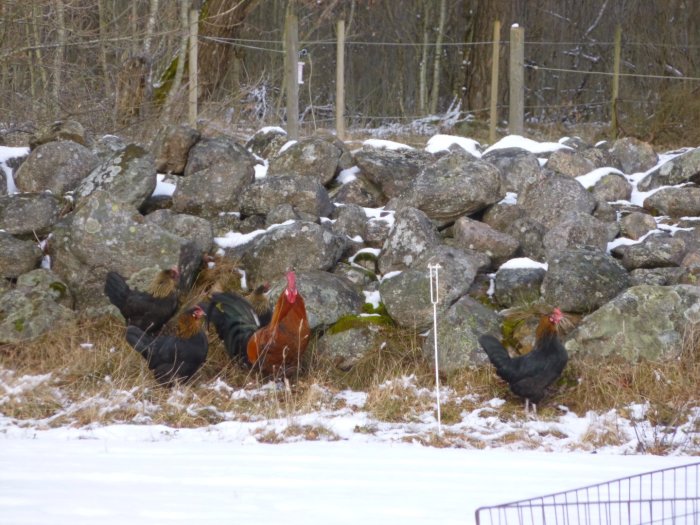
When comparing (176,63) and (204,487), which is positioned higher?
(176,63)

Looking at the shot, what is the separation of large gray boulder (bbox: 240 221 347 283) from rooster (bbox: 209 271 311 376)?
805 millimetres

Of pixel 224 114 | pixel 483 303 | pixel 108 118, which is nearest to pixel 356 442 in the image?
pixel 483 303

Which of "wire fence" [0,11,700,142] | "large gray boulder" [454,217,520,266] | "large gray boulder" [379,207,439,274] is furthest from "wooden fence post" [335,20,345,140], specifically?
"large gray boulder" [454,217,520,266]

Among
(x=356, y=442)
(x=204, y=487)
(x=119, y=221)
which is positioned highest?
(x=119, y=221)

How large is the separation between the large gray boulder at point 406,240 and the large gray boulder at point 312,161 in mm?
1509

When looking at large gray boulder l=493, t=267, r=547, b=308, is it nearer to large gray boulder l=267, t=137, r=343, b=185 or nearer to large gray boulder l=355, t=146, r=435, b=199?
large gray boulder l=355, t=146, r=435, b=199

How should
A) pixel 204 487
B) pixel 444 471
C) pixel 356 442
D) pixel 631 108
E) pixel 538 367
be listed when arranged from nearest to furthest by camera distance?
pixel 204 487 < pixel 444 471 < pixel 356 442 < pixel 538 367 < pixel 631 108

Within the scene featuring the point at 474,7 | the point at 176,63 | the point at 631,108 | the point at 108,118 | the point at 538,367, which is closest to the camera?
the point at 538,367

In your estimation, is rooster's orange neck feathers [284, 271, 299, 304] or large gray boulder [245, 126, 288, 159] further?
large gray boulder [245, 126, 288, 159]

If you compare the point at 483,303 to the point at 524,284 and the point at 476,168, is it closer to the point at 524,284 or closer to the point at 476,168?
the point at 524,284

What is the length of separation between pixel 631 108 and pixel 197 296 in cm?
1054

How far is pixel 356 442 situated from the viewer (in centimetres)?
621

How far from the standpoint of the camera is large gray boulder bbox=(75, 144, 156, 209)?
9133mm

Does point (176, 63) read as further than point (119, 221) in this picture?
Yes
